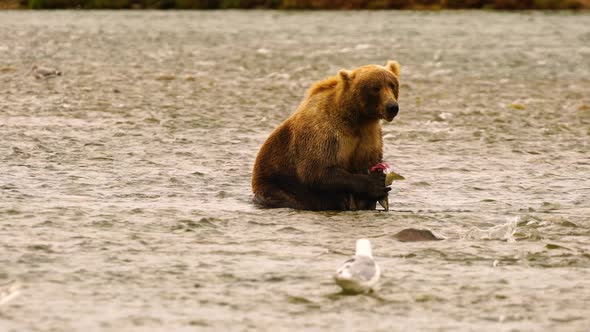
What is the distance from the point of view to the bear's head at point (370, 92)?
7336 mm

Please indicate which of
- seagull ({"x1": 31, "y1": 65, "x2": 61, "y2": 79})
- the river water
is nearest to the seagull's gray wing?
the river water

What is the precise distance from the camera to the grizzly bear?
7.34m

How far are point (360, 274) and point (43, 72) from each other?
10336 millimetres

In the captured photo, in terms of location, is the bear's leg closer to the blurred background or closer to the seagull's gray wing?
the seagull's gray wing

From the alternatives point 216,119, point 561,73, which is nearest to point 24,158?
point 216,119

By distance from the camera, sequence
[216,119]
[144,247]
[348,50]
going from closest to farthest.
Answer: [144,247] → [216,119] → [348,50]

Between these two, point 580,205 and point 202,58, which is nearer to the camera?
point 580,205

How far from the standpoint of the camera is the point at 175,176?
8.61m

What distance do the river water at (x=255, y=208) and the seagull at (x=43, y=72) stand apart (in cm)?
21

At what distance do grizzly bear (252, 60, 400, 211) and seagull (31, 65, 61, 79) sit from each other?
7.82 m

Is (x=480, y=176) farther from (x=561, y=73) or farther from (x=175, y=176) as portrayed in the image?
(x=561, y=73)

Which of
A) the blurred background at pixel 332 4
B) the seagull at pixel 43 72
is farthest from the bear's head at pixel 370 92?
the blurred background at pixel 332 4

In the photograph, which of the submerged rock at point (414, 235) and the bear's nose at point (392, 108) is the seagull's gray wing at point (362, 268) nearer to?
the submerged rock at point (414, 235)

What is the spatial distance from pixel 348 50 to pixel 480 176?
11987 mm
